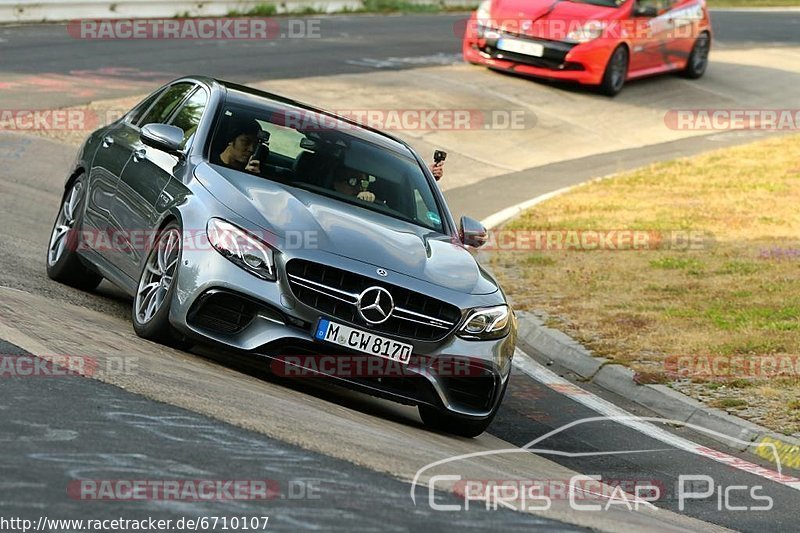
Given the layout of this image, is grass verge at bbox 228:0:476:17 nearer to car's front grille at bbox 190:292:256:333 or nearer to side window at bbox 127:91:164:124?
side window at bbox 127:91:164:124

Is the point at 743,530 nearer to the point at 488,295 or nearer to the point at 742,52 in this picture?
the point at 488,295

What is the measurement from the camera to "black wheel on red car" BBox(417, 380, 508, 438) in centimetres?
830

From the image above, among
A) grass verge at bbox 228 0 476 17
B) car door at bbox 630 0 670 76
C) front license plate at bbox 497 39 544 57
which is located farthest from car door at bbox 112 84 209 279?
grass verge at bbox 228 0 476 17

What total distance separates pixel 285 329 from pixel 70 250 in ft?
9.68

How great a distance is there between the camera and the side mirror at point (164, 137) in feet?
29.4

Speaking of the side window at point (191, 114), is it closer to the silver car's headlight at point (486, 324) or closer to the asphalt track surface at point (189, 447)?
the asphalt track surface at point (189, 447)

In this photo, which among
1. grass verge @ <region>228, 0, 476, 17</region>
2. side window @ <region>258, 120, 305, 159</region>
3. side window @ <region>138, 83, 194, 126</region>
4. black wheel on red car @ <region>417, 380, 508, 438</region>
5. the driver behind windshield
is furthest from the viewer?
grass verge @ <region>228, 0, 476, 17</region>

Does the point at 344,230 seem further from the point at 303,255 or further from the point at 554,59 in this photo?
the point at 554,59

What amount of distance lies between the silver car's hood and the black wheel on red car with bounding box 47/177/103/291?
1802 millimetres

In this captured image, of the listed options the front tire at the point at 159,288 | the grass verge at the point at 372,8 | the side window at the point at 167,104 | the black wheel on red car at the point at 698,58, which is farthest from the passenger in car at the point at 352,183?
the grass verge at the point at 372,8

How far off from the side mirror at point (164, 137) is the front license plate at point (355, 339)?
1.89 meters

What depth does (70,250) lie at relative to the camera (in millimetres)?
10125

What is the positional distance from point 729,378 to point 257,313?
3996 mm

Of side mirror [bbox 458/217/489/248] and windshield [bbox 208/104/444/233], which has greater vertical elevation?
windshield [bbox 208/104/444/233]
